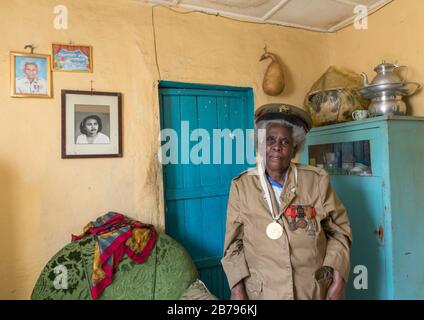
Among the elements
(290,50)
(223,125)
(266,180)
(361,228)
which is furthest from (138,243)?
(290,50)

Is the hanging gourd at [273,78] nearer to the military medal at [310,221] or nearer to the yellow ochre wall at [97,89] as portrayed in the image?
the yellow ochre wall at [97,89]

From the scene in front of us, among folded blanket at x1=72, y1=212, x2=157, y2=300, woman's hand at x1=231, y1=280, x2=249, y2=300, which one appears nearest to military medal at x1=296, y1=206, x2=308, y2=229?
woman's hand at x1=231, y1=280, x2=249, y2=300

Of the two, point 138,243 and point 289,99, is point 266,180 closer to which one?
point 138,243

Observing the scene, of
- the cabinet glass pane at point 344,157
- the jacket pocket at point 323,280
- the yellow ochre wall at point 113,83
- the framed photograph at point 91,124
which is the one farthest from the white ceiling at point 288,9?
the jacket pocket at point 323,280

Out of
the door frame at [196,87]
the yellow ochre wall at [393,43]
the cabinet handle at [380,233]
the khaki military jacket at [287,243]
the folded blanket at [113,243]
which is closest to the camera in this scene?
the khaki military jacket at [287,243]

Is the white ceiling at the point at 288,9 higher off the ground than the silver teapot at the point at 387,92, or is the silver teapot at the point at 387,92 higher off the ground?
the white ceiling at the point at 288,9

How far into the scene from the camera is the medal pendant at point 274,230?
1.28 m

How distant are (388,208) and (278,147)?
2.76 feet

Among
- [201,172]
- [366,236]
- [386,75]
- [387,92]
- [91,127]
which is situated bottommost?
[366,236]

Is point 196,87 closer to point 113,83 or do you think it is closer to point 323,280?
point 113,83

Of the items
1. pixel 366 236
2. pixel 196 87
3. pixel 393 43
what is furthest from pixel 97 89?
pixel 393 43

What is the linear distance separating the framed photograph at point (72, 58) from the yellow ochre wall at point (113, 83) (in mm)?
39

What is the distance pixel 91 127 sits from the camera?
188 centimetres

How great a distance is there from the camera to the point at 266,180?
1.40m
